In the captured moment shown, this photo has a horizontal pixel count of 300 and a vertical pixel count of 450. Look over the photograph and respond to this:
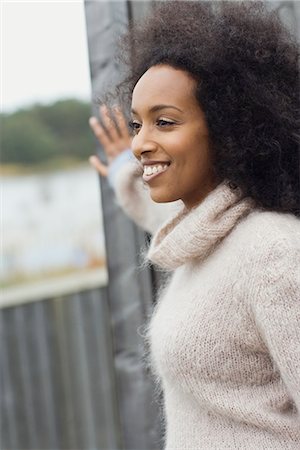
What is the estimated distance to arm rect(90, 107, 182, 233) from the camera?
1.96 m

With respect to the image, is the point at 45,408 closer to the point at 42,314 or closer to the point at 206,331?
the point at 42,314

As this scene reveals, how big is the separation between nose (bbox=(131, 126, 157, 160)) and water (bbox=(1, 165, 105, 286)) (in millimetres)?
2736

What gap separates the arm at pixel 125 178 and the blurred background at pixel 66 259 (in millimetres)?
82

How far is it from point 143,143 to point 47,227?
2.91 metres

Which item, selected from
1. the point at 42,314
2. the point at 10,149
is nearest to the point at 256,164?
the point at 42,314

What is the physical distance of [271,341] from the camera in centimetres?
127

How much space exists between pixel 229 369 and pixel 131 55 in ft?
2.05

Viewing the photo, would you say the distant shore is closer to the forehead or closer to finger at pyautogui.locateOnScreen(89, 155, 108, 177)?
finger at pyautogui.locateOnScreen(89, 155, 108, 177)

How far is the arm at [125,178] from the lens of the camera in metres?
1.96

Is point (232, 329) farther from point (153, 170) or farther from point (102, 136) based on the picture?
point (102, 136)

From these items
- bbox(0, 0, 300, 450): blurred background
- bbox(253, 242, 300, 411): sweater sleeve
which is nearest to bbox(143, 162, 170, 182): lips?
bbox(253, 242, 300, 411): sweater sleeve

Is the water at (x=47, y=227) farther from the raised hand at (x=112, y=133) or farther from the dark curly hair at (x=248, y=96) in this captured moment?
the dark curly hair at (x=248, y=96)

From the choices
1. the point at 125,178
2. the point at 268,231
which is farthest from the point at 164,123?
the point at 125,178

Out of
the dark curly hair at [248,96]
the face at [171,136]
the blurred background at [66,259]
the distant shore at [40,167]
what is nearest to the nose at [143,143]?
the face at [171,136]
